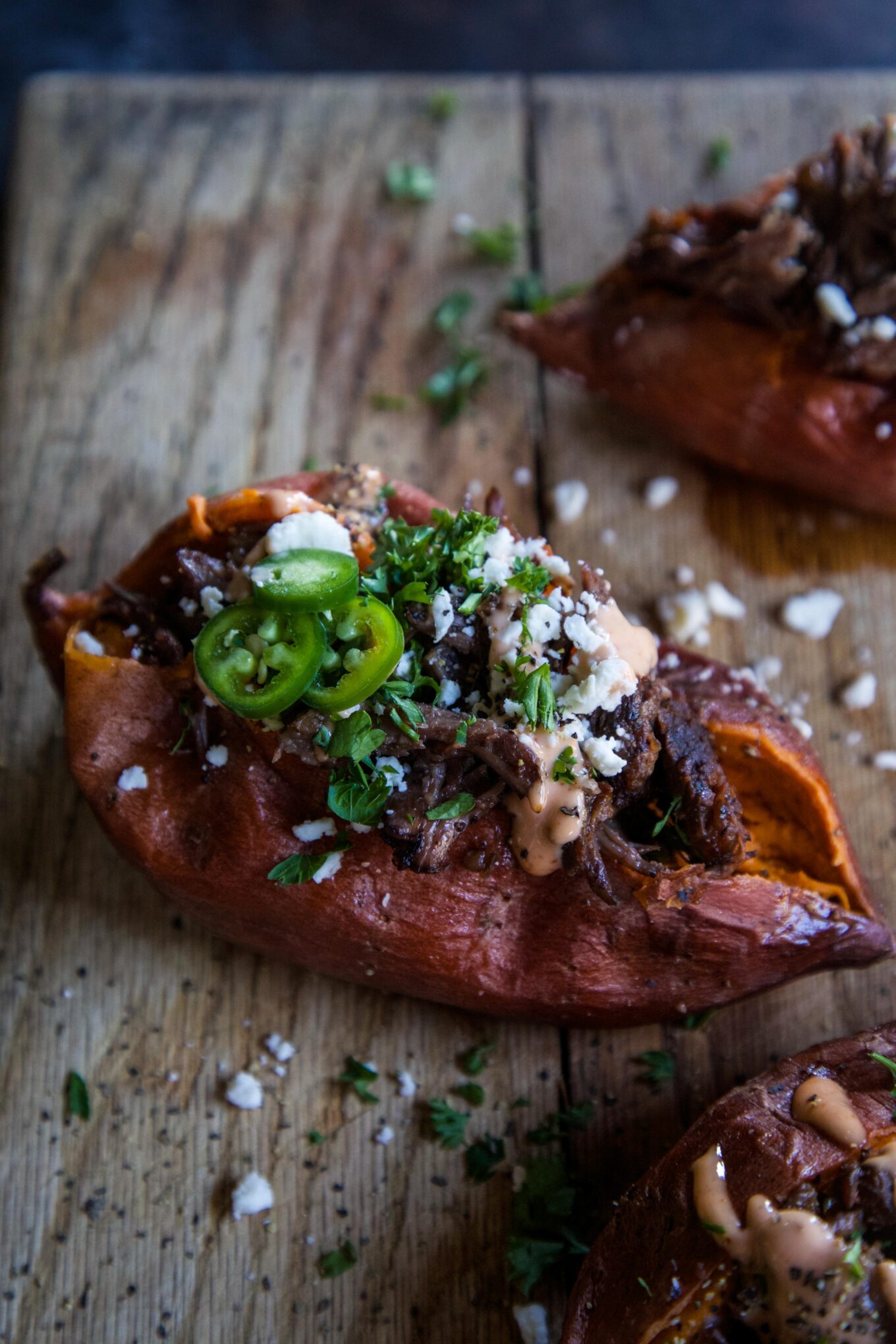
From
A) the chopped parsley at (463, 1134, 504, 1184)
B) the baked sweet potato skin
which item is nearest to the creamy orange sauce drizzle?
the baked sweet potato skin

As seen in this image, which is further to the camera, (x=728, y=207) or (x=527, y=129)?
(x=527, y=129)

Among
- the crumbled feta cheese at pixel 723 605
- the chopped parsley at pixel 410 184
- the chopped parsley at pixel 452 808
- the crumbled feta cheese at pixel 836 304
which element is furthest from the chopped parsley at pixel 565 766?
the chopped parsley at pixel 410 184

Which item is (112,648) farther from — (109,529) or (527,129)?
(527,129)

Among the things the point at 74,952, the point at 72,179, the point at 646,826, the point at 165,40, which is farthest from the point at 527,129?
the point at 74,952

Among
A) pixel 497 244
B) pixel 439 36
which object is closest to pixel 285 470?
pixel 497 244

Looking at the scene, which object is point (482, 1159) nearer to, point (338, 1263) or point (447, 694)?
point (338, 1263)

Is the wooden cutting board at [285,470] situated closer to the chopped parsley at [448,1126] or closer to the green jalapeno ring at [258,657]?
the chopped parsley at [448,1126]
